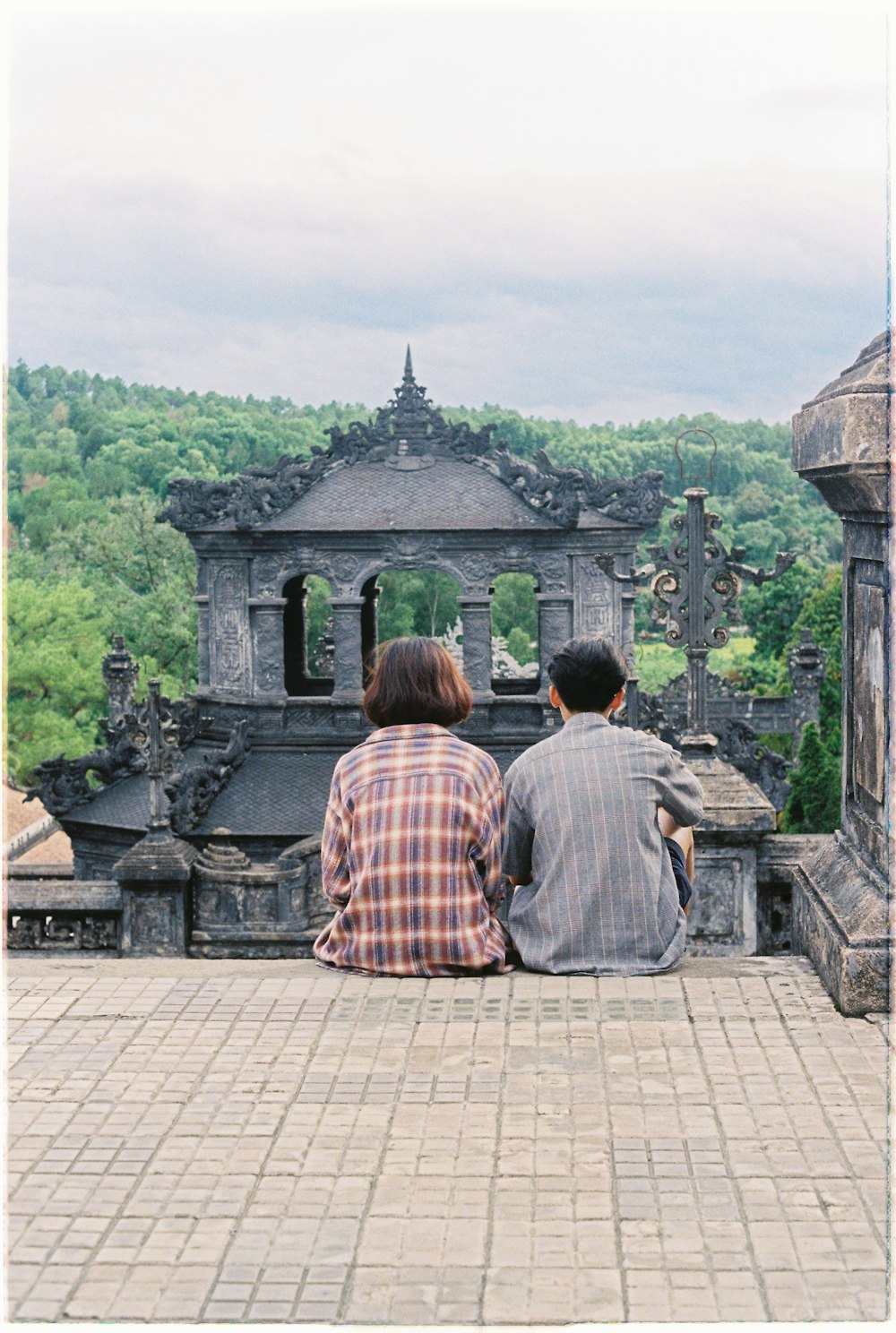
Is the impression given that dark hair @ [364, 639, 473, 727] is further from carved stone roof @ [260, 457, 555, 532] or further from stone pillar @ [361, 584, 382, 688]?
stone pillar @ [361, 584, 382, 688]

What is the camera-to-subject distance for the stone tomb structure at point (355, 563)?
78.4 ft

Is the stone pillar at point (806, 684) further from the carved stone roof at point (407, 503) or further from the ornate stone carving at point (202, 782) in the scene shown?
the ornate stone carving at point (202, 782)

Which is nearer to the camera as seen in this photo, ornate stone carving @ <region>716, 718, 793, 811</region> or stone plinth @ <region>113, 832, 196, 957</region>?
stone plinth @ <region>113, 832, 196, 957</region>

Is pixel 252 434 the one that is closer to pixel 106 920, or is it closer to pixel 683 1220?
pixel 106 920

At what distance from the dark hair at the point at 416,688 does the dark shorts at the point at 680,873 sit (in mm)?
908

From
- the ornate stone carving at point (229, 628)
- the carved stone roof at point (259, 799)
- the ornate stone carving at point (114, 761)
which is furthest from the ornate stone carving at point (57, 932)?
the ornate stone carving at point (229, 628)

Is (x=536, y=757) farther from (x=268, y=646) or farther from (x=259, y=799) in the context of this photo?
(x=268, y=646)

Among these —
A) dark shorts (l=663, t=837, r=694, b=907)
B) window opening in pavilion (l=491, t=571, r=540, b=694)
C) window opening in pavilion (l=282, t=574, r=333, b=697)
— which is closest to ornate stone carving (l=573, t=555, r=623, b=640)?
window opening in pavilion (l=282, t=574, r=333, b=697)

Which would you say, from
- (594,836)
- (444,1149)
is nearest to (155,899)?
→ (594,836)

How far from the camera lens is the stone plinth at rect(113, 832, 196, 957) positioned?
15.2 m

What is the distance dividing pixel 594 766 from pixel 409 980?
1.01 metres

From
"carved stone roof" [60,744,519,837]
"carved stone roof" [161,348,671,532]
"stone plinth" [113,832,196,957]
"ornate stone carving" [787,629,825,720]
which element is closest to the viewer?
"stone plinth" [113,832,196,957]

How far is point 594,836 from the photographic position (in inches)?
244

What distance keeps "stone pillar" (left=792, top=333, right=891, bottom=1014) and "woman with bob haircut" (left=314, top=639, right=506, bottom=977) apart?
125cm
